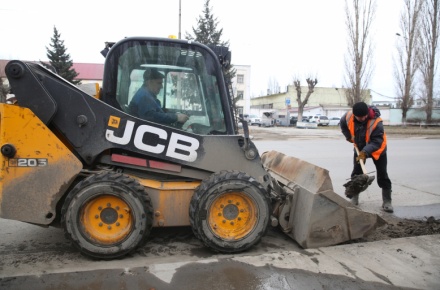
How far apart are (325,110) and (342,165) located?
54391 millimetres

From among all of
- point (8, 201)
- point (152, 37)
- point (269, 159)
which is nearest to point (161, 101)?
point (152, 37)

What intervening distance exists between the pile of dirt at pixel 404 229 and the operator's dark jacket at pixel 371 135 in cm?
98

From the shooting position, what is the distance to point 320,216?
3.58m

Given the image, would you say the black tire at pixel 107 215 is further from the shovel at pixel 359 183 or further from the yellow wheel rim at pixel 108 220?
the shovel at pixel 359 183

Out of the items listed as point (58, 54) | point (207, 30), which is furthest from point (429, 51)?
point (58, 54)

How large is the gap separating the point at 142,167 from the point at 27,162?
107 centimetres

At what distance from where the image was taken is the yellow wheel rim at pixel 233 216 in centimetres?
353

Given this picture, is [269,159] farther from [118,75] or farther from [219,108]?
[118,75]

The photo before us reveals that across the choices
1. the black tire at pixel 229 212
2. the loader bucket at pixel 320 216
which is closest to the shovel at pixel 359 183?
the loader bucket at pixel 320 216

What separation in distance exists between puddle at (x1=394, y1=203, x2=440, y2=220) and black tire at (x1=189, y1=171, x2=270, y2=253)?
110 inches

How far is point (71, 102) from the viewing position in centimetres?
341

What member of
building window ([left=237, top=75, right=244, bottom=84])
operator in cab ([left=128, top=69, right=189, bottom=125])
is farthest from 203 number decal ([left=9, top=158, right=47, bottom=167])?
building window ([left=237, top=75, right=244, bottom=84])

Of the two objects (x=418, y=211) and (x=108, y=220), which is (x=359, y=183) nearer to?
(x=418, y=211)

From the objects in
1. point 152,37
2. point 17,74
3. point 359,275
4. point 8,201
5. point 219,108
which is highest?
point 152,37
